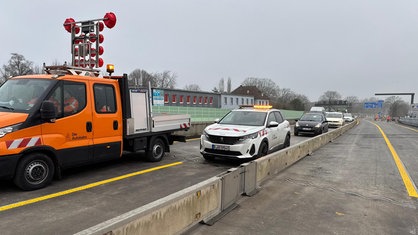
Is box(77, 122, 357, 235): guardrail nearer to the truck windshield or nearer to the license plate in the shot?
the license plate

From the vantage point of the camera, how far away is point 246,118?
1014cm

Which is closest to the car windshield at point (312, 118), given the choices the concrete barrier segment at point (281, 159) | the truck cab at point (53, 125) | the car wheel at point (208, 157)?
the concrete barrier segment at point (281, 159)

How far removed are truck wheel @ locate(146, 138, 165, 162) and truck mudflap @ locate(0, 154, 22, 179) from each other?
143 inches

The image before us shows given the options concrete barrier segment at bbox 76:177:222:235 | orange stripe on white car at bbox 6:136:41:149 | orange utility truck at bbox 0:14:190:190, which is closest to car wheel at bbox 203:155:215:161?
orange utility truck at bbox 0:14:190:190

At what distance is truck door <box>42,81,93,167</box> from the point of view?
597 centimetres

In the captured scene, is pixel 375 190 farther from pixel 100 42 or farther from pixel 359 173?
pixel 100 42

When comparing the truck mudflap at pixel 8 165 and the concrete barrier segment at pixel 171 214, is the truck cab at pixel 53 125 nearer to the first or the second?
the truck mudflap at pixel 8 165

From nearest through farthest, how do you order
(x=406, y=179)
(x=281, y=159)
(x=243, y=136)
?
(x=406, y=179) → (x=281, y=159) → (x=243, y=136)

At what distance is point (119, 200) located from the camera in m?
5.39

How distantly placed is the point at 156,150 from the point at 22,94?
3861 mm

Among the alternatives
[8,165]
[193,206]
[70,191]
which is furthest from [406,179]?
[8,165]

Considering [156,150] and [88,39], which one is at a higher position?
[88,39]

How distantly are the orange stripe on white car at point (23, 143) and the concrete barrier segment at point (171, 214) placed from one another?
3.21 metres

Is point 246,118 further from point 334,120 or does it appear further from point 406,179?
point 334,120
